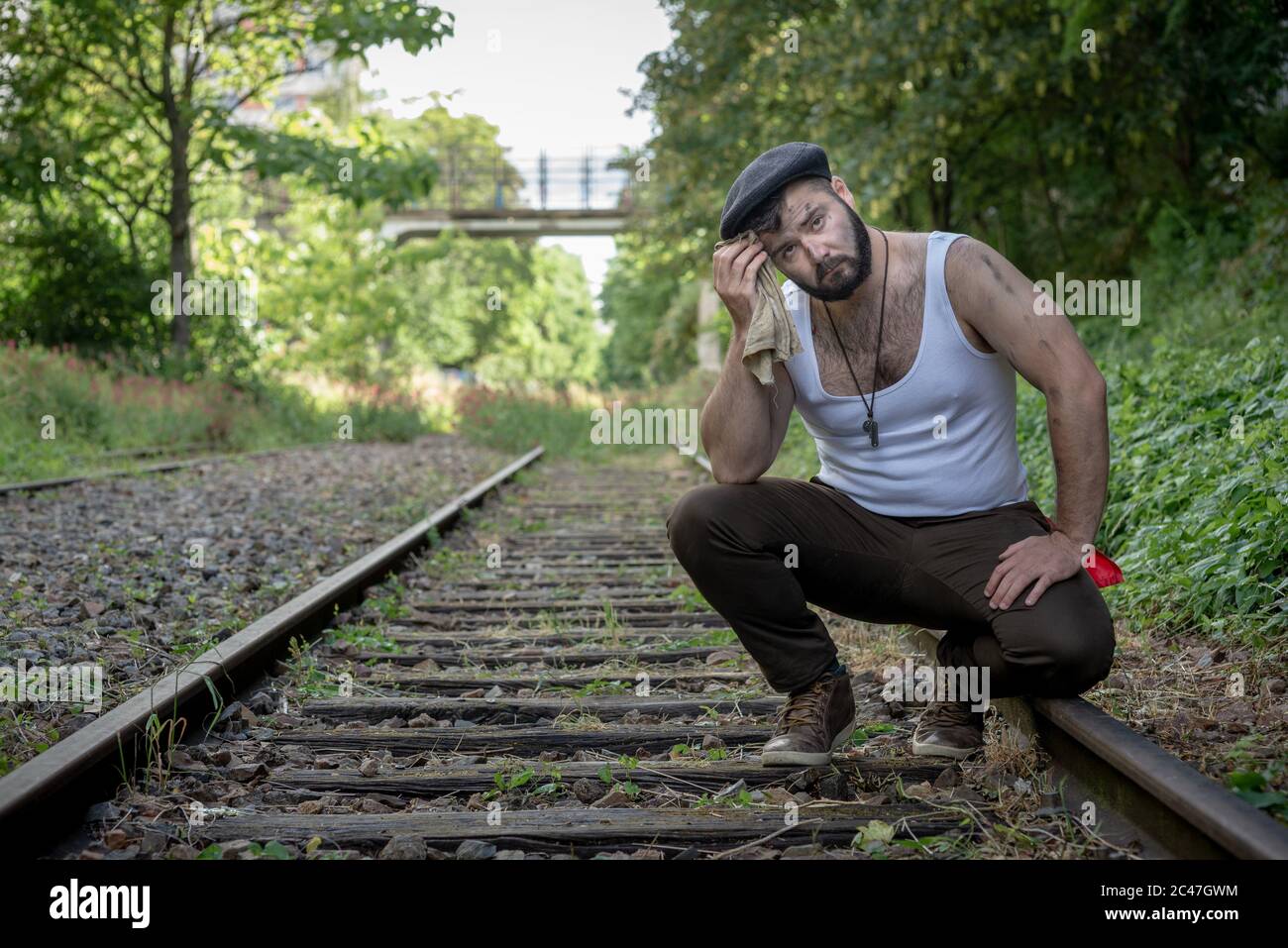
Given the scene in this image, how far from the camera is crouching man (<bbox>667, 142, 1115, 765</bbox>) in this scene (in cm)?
277

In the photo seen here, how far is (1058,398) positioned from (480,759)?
1.78m

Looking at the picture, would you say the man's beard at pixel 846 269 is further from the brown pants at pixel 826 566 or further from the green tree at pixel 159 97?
the green tree at pixel 159 97

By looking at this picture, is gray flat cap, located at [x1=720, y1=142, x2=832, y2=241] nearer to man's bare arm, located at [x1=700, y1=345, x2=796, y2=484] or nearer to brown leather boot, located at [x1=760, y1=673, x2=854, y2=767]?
man's bare arm, located at [x1=700, y1=345, x2=796, y2=484]

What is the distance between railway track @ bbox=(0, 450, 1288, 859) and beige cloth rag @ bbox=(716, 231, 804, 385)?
105 centimetres

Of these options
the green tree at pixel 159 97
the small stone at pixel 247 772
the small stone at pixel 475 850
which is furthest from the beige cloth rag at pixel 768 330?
the green tree at pixel 159 97

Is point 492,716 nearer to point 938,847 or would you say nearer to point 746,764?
point 746,764

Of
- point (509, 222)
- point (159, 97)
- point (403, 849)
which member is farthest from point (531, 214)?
point (403, 849)

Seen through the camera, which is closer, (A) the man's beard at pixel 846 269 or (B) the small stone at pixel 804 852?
(B) the small stone at pixel 804 852

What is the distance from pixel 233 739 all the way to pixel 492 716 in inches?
30.0

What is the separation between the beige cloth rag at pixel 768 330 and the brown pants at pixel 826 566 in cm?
38

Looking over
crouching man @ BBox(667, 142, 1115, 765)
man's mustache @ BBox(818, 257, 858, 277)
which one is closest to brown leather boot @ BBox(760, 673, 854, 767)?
crouching man @ BBox(667, 142, 1115, 765)

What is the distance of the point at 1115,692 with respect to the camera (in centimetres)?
335

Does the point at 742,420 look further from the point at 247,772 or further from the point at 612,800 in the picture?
the point at 247,772

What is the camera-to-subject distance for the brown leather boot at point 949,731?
2.99 metres
